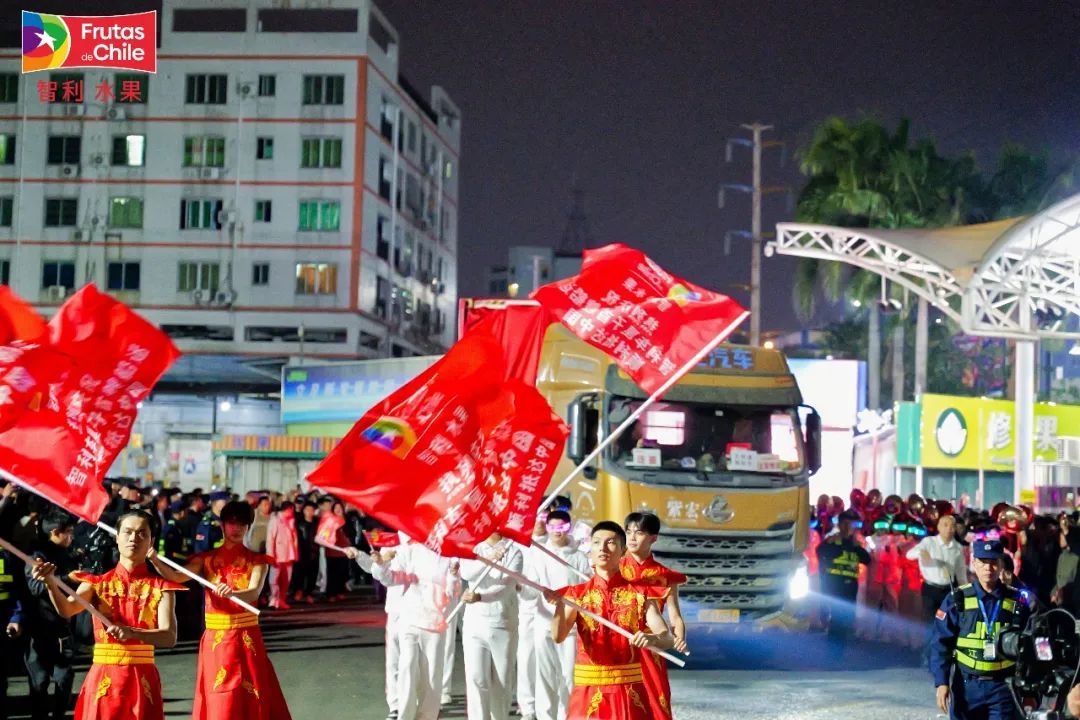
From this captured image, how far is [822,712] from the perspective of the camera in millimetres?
13758

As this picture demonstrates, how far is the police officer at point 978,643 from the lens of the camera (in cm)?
920

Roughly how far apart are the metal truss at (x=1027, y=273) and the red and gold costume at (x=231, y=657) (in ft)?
64.3

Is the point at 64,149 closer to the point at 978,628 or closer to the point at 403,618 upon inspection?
the point at 403,618

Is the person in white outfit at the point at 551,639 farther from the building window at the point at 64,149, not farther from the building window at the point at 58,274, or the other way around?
the building window at the point at 64,149

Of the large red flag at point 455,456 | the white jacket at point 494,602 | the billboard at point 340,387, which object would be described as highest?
the billboard at point 340,387

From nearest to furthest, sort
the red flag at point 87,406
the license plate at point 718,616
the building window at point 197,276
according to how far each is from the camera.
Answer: the red flag at point 87,406
the license plate at point 718,616
the building window at point 197,276

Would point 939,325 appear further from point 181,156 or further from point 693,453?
point 693,453

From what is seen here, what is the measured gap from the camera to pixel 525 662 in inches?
522

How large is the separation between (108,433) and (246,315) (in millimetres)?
54258

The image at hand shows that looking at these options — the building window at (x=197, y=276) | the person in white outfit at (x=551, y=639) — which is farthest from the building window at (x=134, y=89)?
the person in white outfit at (x=551, y=639)

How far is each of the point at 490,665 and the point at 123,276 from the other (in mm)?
54186

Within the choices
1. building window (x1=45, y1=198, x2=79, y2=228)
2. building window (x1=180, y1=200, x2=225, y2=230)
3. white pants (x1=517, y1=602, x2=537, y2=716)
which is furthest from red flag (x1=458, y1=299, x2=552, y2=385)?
building window (x1=45, y1=198, x2=79, y2=228)

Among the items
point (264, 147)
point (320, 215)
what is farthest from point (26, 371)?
point (264, 147)

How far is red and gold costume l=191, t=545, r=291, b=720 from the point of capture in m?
9.86
